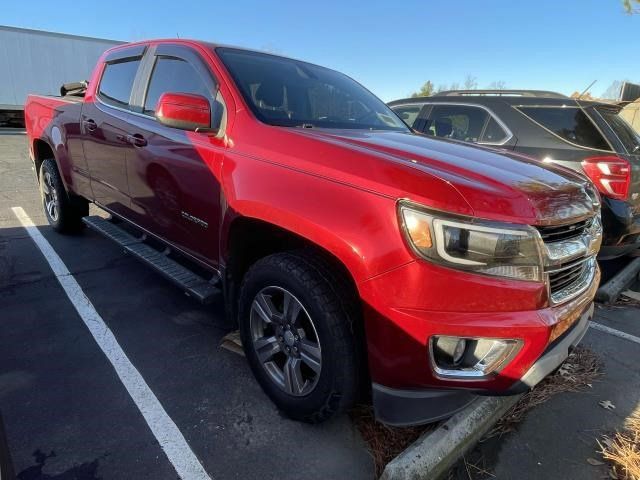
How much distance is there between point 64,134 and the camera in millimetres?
4387

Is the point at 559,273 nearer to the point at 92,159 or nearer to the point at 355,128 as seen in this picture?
the point at 355,128

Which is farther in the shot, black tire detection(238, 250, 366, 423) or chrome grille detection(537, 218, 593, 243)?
black tire detection(238, 250, 366, 423)

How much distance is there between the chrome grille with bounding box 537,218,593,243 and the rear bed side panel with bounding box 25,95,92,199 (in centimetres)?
391

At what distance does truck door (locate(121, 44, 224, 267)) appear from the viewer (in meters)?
2.57

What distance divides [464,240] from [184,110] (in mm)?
1655

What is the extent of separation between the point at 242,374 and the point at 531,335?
1742 millimetres

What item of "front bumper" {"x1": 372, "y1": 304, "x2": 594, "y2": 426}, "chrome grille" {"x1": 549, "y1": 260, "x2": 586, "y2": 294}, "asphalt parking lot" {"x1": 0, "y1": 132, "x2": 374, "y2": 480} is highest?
"chrome grille" {"x1": 549, "y1": 260, "x2": 586, "y2": 294}

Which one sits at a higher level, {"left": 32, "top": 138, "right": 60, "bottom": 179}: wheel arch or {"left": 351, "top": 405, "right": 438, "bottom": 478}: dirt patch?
{"left": 32, "top": 138, "right": 60, "bottom": 179}: wheel arch

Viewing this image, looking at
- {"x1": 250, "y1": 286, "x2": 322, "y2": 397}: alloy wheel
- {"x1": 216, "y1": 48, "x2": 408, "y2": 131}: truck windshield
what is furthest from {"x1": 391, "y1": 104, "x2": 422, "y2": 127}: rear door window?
{"x1": 250, "y1": 286, "x2": 322, "y2": 397}: alloy wheel

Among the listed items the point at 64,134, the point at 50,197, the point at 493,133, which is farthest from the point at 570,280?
the point at 50,197

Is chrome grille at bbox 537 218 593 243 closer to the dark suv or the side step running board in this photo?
the side step running board

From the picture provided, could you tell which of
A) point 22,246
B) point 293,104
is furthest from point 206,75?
point 22,246

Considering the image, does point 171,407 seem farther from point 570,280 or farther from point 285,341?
point 570,280

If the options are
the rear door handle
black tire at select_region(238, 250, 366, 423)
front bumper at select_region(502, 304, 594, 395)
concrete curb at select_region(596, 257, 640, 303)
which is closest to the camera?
front bumper at select_region(502, 304, 594, 395)
